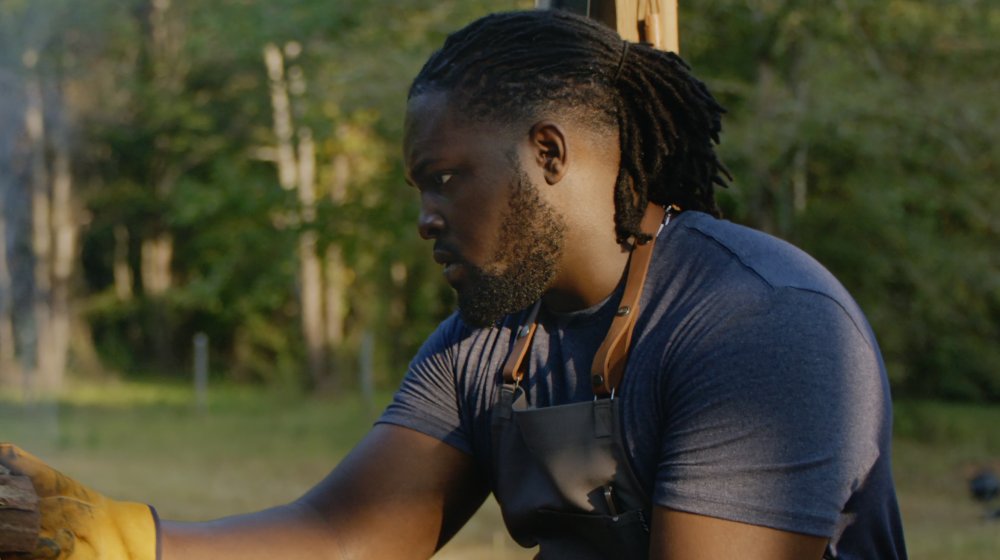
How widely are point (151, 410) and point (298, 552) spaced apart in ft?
56.1

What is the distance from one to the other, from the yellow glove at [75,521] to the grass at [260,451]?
5.27 meters

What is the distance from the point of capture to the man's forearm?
218 centimetres

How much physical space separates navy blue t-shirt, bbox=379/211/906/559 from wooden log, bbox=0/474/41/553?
2.55 ft

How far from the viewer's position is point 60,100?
73.2 feet

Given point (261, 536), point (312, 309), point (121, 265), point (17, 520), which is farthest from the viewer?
point (121, 265)

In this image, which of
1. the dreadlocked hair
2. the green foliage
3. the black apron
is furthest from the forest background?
the black apron

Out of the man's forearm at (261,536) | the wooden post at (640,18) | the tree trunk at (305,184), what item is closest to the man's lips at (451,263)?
the man's forearm at (261,536)

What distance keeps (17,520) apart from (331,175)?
1907cm

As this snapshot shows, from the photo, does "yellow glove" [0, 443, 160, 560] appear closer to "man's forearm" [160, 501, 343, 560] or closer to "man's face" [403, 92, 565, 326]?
"man's forearm" [160, 501, 343, 560]

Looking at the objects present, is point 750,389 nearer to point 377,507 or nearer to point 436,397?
point 436,397

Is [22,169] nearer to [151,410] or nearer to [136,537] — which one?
[151,410]

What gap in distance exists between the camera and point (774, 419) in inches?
73.5

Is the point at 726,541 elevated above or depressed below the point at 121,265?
above

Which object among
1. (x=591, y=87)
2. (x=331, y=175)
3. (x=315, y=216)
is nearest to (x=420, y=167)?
(x=591, y=87)
